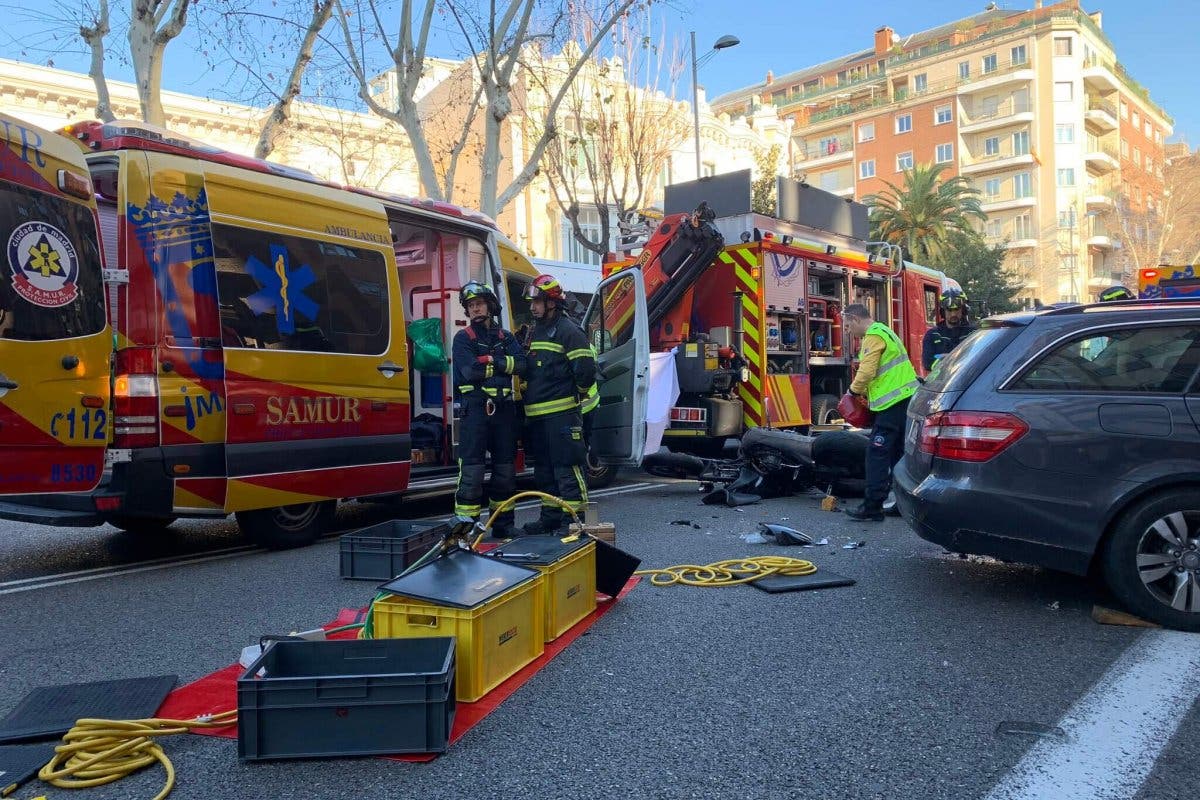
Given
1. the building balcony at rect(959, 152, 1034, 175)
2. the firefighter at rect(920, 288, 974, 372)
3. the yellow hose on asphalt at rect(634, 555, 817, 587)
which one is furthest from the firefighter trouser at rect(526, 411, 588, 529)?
the building balcony at rect(959, 152, 1034, 175)

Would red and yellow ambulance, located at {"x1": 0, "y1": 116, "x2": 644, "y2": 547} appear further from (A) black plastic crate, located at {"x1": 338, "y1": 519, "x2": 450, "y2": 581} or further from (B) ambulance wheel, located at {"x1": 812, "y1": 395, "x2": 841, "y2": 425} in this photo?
(B) ambulance wheel, located at {"x1": 812, "y1": 395, "x2": 841, "y2": 425}

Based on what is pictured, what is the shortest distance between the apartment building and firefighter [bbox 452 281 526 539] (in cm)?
4814

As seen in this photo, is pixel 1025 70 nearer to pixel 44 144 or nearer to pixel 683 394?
pixel 683 394

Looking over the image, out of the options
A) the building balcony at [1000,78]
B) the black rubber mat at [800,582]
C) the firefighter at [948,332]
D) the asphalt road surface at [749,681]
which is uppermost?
the building balcony at [1000,78]

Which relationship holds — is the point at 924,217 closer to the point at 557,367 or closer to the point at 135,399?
the point at 557,367

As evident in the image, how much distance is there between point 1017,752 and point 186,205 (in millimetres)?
5279

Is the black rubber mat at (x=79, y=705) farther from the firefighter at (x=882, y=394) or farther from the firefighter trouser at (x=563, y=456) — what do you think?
the firefighter at (x=882, y=394)

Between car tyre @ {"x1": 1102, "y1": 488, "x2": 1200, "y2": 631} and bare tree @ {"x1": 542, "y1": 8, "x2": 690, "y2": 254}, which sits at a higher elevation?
bare tree @ {"x1": 542, "y1": 8, "x2": 690, "y2": 254}

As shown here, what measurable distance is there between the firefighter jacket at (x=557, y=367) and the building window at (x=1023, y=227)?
191ft

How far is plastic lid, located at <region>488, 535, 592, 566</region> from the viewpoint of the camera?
12.8 ft

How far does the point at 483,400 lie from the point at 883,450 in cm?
308

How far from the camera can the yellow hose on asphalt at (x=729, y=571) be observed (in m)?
5.02

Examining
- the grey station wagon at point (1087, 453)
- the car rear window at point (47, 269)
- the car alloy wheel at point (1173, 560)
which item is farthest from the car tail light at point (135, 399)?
the car alloy wheel at point (1173, 560)

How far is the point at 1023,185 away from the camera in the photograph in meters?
56.0
